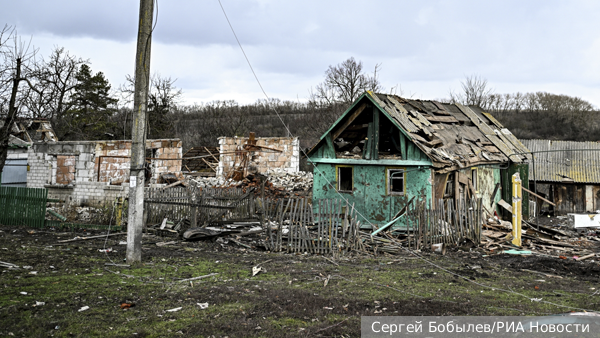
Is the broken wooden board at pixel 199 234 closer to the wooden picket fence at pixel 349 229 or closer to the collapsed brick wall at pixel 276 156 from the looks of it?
the wooden picket fence at pixel 349 229

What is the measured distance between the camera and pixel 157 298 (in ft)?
23.3

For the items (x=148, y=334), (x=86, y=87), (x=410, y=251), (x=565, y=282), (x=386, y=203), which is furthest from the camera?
(x=86, y=87)

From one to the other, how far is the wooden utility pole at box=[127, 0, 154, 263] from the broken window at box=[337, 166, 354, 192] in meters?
7.19

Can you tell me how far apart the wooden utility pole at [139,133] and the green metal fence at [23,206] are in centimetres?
676

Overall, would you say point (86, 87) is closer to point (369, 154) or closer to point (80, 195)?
point (80, 195)

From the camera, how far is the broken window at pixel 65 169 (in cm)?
2056

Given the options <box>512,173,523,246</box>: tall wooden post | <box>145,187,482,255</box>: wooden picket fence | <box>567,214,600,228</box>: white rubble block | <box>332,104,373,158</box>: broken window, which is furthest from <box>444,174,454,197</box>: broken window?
<box>567,214,600,228</box>: white rubble block

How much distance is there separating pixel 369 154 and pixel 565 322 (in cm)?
903

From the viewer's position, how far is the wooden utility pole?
962cm

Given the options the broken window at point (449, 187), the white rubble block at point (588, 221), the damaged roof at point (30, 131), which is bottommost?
the white rubble block at point (588, 221)

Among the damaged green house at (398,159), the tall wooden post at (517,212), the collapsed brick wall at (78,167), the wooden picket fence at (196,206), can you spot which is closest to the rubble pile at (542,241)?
the tall wooden post at (517,212)

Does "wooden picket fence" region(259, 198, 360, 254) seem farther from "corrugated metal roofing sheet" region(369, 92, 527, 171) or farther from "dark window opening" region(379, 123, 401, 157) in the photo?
"dark window opening" region(379, 123, 401, 157)

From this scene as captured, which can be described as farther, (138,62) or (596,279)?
(138,62)

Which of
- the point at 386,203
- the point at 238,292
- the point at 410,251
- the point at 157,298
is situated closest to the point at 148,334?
the point at 157,298
